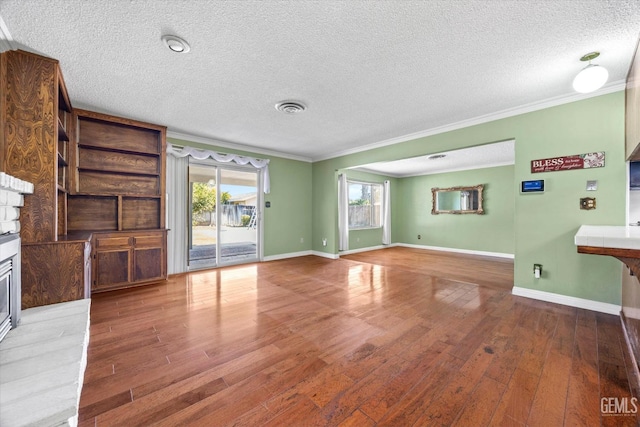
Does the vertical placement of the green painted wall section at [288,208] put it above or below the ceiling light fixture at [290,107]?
below

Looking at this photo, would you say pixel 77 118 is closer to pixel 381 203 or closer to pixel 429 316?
pixel 429 316

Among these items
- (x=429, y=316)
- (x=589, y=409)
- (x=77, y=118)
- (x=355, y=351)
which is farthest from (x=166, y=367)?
(x=77, y=118)

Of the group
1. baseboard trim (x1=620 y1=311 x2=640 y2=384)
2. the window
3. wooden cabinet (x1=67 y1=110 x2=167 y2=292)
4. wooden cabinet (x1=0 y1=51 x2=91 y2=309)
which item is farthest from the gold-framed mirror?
wooden cabinet (x1=0 y1=51 x2=91 y2=309)

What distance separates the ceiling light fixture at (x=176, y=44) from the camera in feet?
6.57

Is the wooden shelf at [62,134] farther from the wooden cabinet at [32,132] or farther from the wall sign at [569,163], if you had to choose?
the wall sign at [569,163]

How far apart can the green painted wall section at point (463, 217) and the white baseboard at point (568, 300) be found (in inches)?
130

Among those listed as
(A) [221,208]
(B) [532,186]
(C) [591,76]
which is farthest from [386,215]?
(C) [591,76]

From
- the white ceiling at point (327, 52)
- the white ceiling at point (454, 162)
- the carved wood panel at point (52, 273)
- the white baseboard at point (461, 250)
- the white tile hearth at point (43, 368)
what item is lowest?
the white baseboard at point (461, 250)

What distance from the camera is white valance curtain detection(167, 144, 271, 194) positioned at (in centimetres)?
443

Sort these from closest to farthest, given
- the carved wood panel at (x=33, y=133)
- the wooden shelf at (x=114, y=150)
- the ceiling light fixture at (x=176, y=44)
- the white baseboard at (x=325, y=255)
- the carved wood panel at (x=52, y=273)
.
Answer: the carved wood panel at (x=52, y=273) → the ceiling light fixture at (x=176, y=44) → the carved wood panel at (x=33, y=133) → the wooden shelf at (x=114, y=150) → the white baseboard at (x=325, y=255)

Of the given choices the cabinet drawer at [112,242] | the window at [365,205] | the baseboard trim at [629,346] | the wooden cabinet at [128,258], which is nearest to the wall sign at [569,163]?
the baseboard trim at [629,346]

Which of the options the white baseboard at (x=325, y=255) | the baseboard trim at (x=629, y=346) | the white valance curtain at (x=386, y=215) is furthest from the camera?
the white valance curtain at (x=386, y=215)

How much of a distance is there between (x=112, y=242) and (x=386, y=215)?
21.7 feet

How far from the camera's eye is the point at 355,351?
203 cm
